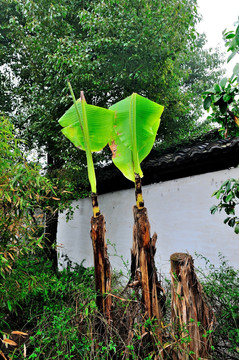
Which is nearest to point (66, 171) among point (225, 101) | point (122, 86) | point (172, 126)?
point (122, 86)

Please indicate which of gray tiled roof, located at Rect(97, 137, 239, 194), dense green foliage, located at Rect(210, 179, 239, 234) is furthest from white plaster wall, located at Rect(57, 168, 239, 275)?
dense green foliage, located at Rect(210, 179, 239, 234)

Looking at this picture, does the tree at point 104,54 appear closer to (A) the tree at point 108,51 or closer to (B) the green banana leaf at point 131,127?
(A) the tree at point 108,51

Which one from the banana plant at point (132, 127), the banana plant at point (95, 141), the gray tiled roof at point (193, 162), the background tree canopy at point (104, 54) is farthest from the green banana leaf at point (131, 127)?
the background tree canopy at point (104, 54)

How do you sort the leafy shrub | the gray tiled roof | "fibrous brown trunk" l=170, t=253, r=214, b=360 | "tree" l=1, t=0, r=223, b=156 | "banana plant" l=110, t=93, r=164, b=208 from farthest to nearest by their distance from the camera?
"tree" l=1, t=0, r=223, b=156, the gray tiled roof, "banana plant" l=110, t=93, r=164, b=208, the leafy shrub, "fibrous brown trunk" l=170, t=253, r=214, b=360

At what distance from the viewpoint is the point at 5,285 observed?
2.51 m

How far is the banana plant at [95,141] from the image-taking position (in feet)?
7.19

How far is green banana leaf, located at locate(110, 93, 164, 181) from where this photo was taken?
2486 millimetres

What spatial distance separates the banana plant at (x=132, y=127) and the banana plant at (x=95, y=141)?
0.10 meters

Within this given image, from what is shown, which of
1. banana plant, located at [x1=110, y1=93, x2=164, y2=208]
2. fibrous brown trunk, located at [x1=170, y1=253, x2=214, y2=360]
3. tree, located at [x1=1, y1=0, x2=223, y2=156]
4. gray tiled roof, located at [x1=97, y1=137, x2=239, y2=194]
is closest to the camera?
fibrous brown trunk, located at [x1=170, y1=253, x2=214, y2=360]

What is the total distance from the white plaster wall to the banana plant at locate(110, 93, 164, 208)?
4.57ft

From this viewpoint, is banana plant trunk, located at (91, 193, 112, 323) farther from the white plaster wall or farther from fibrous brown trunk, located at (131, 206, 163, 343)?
the white plaster wall

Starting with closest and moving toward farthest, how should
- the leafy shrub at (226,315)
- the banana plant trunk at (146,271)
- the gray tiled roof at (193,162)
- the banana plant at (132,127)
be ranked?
the banana plant trunk at (146,271) → the leafy shrub at (226,315) → the banana plant at (132,127) → the gray tiled roof at (193,162)

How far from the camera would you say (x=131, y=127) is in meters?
2.43

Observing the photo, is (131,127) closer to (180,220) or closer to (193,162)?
(193,162)
